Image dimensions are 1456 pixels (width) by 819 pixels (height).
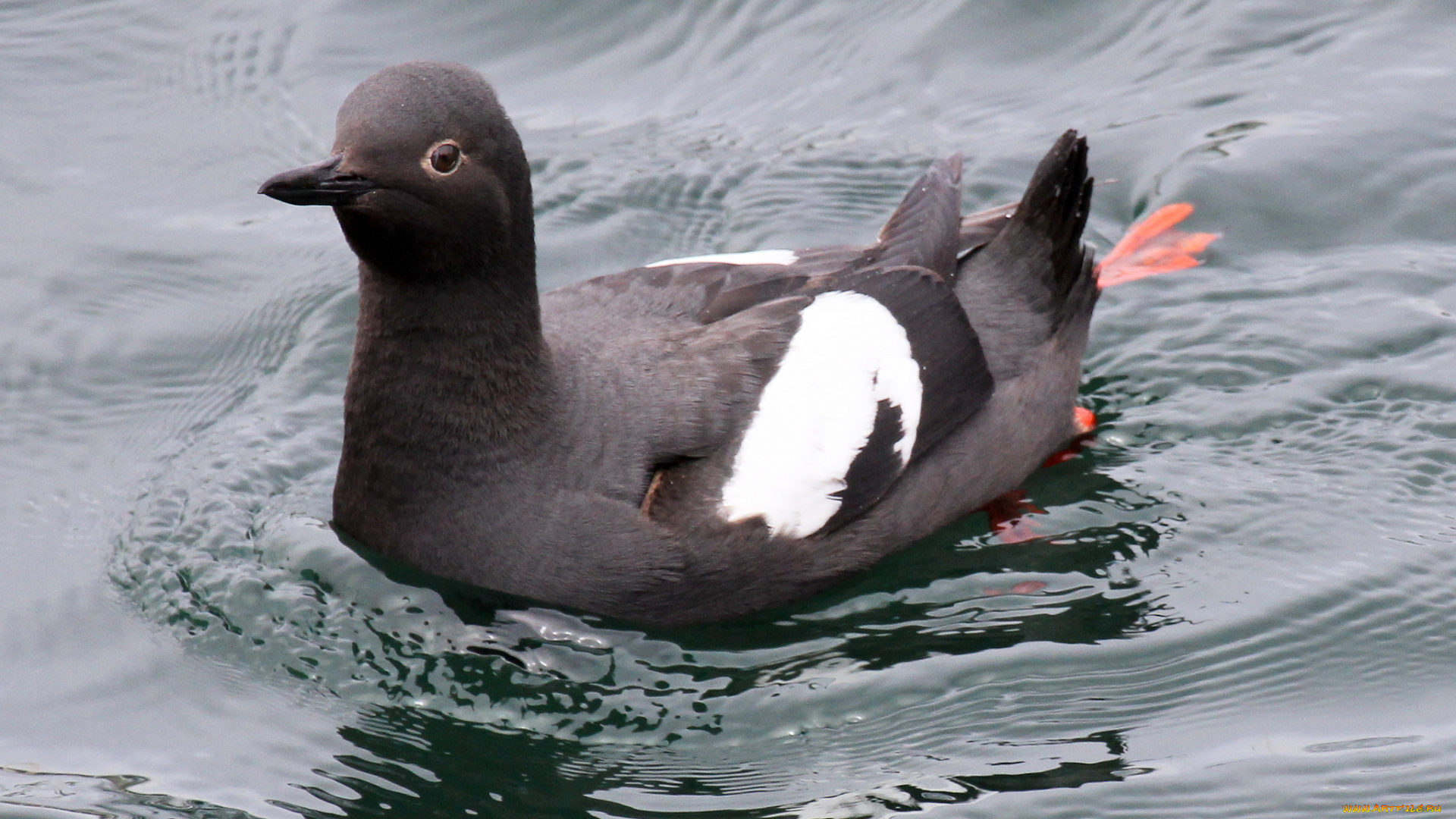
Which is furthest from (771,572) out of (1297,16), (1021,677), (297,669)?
(1297,16)

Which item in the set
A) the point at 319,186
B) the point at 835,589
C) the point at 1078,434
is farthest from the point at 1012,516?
the point at 319,186

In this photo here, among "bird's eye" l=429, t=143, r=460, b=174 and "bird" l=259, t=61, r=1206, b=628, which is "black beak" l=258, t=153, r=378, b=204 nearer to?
"bird" l=259, t=61, r=1206, b=628

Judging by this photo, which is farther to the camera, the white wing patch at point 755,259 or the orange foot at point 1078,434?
the orange foot at point 1078,434

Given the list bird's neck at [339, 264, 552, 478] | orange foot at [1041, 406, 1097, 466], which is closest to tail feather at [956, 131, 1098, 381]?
orange foot at [1041, 406, 1097, 466]

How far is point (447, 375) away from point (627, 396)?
1.96 feet

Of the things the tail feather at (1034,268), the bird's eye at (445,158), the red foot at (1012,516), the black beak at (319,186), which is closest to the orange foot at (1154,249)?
the tail feather at (1034,268)

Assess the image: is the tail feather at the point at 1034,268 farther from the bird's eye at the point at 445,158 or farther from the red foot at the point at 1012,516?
the bird's eye at the point at 445,158

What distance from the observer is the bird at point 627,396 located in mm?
4926

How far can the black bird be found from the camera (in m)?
4.92

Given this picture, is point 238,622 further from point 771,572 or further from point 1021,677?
point 1021,677

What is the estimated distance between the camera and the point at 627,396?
5.36m

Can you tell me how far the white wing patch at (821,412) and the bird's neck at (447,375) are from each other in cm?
73

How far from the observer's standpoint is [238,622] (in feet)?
17.9

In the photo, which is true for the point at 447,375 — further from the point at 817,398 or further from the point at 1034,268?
the point at 1034,268
